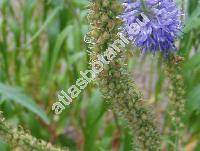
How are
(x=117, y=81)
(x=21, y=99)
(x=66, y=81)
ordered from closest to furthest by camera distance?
(x=117, y=81) < (x=21, y=99) < (x=66, y=81)

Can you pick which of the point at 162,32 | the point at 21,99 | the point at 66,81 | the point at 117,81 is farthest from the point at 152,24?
the point at 66,81

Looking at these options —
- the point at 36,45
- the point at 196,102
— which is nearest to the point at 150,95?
the point at 36,45

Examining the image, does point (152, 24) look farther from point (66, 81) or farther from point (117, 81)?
point (66, 81)

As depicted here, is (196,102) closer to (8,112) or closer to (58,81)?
(8,112)

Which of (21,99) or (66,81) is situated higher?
(66,81)

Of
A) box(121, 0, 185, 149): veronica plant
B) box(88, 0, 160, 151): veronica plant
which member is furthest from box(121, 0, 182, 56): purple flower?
box(88, 0, 160, 151): veronica plant

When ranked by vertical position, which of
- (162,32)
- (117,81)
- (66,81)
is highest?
(66,81)
